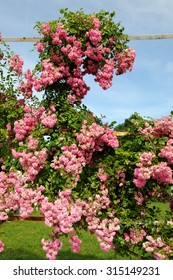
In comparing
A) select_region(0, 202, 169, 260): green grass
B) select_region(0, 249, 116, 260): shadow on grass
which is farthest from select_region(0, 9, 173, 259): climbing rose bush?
select_region(0, 249, 116, 260): shadow on grass

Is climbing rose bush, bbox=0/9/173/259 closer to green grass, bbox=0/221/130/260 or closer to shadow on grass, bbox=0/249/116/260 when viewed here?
green grass, bbox=0/221/130/260

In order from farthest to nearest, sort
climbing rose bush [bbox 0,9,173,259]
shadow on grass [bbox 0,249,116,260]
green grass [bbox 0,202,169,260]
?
green grass [bbox 0,202,169,260] < shadow on grass [bbox 0,249,116,260] < climbing rose bush [bbox 0,9,173,259]

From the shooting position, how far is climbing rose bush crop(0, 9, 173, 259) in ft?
22.8

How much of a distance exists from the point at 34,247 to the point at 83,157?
7.70m

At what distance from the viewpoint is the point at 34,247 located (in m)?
13.9

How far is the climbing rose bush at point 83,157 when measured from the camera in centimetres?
694

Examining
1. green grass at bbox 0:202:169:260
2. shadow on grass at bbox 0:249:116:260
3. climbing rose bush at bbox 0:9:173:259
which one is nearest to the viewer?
climbing rose bush at bbox 0:9:173:259

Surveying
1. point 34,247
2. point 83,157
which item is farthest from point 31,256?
point 83,157

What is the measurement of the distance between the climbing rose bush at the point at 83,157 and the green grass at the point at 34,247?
10.9 feet

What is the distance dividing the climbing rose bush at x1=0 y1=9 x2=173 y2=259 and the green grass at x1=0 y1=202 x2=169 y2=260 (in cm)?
332

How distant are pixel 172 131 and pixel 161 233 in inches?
70.8

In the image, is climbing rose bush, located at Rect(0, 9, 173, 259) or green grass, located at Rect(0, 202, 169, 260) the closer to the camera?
climbing rose bush, located at Rect(0, 9, 173, 259)

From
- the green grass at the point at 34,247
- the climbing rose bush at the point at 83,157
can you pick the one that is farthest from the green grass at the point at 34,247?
the climbing rose bush at the point at 83,157
